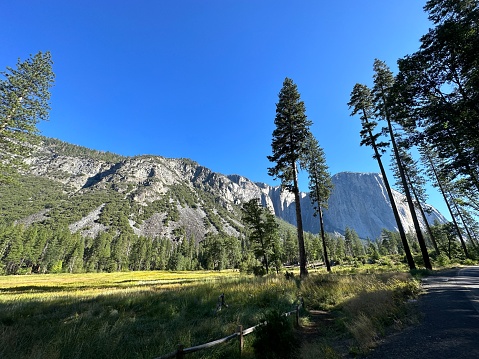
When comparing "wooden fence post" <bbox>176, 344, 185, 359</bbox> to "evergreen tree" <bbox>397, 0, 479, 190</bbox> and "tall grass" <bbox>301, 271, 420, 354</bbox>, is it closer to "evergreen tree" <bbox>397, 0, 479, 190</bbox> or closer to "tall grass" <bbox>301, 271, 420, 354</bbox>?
"tall grass" <bbox>301, 271, 420, 354</bbox>

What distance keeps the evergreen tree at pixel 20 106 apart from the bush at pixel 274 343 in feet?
89.8

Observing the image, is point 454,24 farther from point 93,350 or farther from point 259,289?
point 93,350

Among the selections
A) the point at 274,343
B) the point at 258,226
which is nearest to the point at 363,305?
the point at 274,343

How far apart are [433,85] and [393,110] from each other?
2.25m

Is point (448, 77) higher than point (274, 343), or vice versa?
point (448, 77)

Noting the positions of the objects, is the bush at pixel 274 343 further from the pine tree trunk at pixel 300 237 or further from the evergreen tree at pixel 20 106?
the evergreen tree at pixel 20 106

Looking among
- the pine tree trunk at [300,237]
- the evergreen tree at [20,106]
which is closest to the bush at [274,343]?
the pine tree trunk at [300,237]

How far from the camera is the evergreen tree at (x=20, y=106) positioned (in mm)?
20781

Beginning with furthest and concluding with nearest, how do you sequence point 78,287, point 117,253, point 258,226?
point 117,253 < point 258,226 < point 78,287

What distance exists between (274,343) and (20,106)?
3040 centimetres

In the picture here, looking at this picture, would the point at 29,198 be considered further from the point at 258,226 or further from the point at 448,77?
the point at 448,77

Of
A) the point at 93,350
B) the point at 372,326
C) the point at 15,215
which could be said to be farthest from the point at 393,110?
the point at 15,215

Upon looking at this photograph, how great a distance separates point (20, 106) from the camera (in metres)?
21.9

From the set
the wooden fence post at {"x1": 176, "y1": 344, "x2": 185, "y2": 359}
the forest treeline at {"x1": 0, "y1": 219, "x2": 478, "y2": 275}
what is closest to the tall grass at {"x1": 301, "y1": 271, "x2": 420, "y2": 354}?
the wooden fence post at {"x1": 176, "y1": 344, "x2": 185, "y2": 359}
